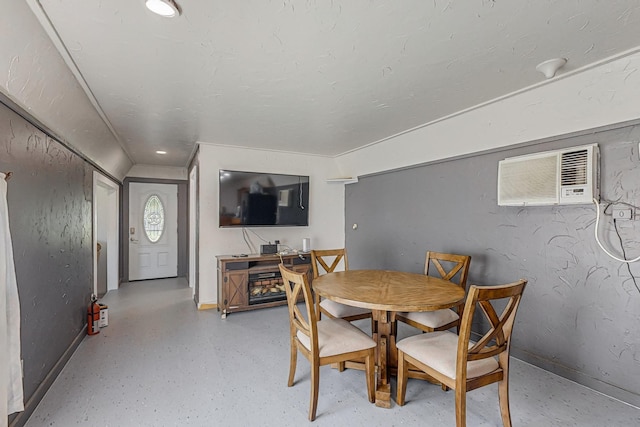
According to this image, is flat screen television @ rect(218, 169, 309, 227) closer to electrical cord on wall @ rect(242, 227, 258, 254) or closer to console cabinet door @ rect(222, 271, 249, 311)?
electrical cord on wall @ rect(242, 227, 258, 254)

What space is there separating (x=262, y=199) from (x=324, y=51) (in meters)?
2.73

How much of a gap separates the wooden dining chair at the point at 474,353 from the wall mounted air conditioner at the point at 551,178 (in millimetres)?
1058

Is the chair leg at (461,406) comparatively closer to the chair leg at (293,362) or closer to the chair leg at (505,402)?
→ the chair leg at (505,402)

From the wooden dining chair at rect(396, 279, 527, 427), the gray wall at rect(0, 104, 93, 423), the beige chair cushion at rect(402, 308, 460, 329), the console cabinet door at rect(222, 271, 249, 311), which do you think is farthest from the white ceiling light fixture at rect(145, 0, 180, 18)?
the console cabinet door at rect(222, 271, 249, 311)

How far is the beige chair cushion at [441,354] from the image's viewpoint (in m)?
1.74

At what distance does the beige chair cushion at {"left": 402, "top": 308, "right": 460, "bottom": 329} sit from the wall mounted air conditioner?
1133mm

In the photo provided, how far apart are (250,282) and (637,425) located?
3752mm

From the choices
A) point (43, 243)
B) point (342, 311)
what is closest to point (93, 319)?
point (43, 243)

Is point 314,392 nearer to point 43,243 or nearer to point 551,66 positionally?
point 43,243

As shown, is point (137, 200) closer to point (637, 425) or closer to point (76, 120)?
point (76, 120)

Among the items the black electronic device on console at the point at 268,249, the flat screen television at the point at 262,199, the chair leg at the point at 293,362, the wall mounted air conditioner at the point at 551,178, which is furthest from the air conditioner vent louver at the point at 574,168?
the black electronic device on console at the point at 268,249

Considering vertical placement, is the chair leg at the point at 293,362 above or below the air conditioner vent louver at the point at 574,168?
below

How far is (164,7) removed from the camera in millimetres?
1461

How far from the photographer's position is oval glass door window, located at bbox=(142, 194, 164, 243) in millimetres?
6055
